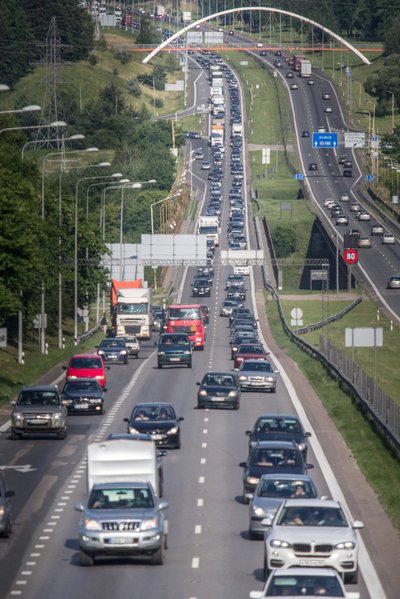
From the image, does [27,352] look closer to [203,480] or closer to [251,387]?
[251,387]

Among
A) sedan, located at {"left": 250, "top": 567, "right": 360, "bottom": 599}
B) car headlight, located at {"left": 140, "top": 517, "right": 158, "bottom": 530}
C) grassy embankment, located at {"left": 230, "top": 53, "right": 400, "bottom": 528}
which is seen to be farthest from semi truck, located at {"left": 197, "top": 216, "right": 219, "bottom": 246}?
sedan, located at {"left": 250, "top": 567, "right": 360, "bottom": 599}

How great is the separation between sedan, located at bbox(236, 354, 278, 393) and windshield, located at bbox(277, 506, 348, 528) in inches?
1658

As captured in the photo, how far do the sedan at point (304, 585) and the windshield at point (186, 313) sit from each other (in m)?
82.0

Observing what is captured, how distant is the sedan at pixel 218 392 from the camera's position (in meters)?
66.1

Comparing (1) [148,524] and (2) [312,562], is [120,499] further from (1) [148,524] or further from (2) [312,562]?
(2) [312,562]

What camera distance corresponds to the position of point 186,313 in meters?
108

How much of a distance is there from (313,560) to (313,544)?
0.89 feet

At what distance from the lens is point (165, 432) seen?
51625mm

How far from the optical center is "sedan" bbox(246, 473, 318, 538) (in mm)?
35062

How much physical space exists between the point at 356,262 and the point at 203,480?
114006mm

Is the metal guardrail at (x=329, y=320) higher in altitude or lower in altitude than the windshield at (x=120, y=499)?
lower

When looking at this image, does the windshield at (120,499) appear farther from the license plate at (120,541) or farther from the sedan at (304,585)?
the sedan at (304,585)

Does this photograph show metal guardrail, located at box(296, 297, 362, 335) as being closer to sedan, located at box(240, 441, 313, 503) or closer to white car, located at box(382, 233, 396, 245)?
white car, located at box(382, 233, 396, 245)

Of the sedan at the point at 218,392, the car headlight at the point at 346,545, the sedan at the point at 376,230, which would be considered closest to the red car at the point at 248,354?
the sedan at the point at 218,392
